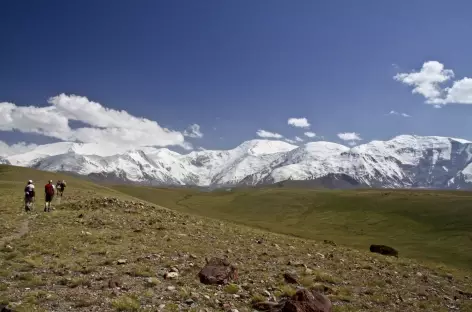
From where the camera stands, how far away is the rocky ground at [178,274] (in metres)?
15.2

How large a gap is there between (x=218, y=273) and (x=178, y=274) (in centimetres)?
192

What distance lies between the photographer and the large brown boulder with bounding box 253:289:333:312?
13.5 m

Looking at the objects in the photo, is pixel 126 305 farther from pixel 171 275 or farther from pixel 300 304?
pixel 300 304

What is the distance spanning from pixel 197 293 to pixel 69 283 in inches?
210

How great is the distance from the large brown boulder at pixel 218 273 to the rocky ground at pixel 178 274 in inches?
12.5

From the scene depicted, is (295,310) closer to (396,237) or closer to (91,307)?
(91,307)

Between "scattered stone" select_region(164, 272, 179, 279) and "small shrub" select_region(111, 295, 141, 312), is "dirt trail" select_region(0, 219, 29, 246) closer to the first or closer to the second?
"scattered stone" select_region(164, 272, 179, 279)

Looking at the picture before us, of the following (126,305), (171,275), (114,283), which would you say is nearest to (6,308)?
(126,305)

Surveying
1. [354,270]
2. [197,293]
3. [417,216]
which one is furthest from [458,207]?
[197,293]

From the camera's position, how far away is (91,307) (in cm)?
1402

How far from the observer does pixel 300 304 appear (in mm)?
13570

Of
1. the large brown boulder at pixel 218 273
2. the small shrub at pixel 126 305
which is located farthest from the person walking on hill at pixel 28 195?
the small shrub at pixel 126 305

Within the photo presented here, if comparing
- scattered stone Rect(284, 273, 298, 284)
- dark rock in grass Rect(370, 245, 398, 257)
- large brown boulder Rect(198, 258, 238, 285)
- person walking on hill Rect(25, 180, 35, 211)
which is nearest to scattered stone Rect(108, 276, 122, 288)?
large brown boulder Rect(198, 258, 238, 285)

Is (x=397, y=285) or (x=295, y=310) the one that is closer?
(x=295, y=310)
